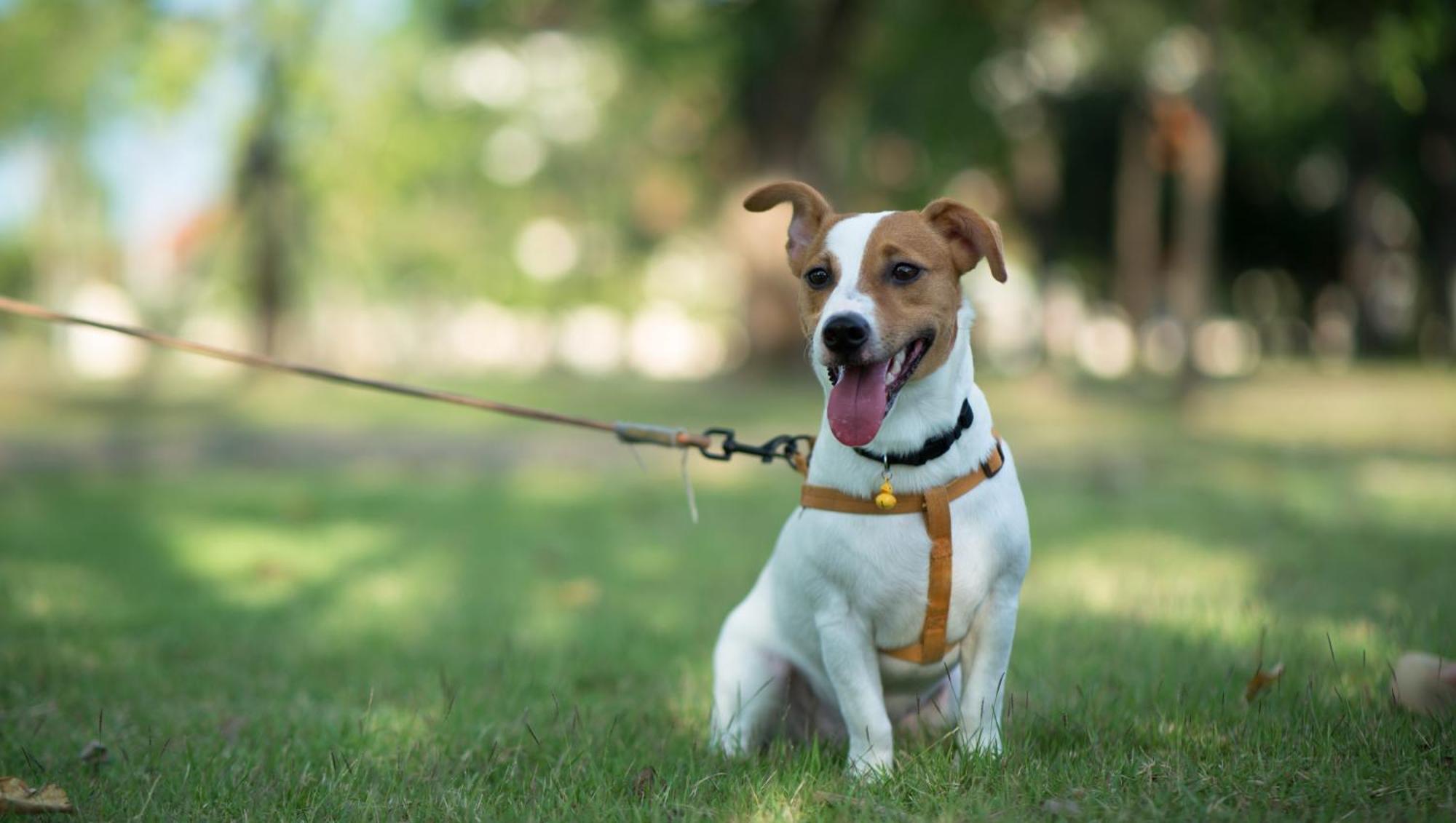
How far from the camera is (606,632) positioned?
5371 mm

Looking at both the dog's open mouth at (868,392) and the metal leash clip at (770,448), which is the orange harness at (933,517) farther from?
the metal leash clip at (770,448)

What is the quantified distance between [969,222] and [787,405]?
13.5 m

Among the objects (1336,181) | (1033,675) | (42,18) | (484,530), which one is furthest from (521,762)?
(1336,181)

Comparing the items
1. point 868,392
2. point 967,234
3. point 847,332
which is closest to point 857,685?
point 868,392

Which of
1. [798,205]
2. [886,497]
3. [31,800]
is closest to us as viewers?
[31,800]

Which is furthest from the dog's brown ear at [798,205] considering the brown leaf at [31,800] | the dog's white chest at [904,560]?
the brown leaf at [31,800]

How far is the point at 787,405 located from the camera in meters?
16.8

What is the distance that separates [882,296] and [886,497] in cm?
49

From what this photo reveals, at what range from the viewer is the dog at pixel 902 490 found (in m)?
3.09

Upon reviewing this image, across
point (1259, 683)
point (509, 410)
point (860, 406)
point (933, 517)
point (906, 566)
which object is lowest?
point (1259, 683)

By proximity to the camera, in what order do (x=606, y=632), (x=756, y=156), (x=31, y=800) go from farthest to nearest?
(x=756, y=156), (x=606, y=632), (x=31, y=800)

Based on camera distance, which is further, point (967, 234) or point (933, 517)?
point (967, 234)

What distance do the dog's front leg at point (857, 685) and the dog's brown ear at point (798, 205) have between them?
3.38 feet

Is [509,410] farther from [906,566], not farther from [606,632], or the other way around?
[606,632]
